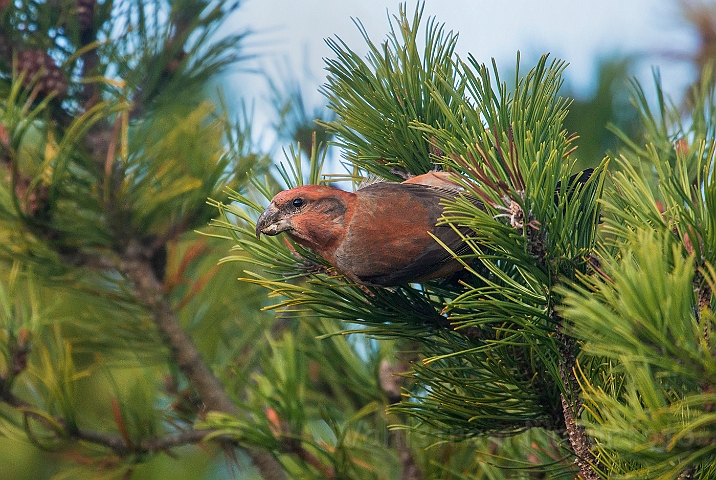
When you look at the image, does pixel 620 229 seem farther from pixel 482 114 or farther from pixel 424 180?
pixel 424 180

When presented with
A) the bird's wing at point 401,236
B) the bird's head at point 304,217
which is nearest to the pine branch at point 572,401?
the bird's wing at point 401,236

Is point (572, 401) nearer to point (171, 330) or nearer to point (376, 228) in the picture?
point (376, 228)

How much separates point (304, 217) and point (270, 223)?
66mm

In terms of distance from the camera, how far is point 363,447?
5.86 feet

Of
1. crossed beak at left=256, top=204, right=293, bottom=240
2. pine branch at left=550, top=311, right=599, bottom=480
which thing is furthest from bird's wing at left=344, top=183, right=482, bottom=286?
pine branch at left=550, top=311, right=599, bottom=480

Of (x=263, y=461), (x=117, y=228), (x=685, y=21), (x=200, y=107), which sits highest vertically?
(x=685, y=21)

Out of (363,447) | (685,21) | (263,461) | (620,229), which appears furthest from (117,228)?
(685,21)

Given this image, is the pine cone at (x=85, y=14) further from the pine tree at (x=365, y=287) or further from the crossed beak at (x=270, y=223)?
the crossed beak at (x=270, y=223)

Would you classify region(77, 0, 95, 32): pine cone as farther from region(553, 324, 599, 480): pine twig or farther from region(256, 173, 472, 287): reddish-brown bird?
region(553, 324, 599, 480): pine twig

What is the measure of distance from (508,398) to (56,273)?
4.09 ft

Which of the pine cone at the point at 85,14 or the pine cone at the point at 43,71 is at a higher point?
the pine cone at the point at 85,14

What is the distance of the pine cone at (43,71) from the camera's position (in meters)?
1.69

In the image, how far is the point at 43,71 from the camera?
1689 mm

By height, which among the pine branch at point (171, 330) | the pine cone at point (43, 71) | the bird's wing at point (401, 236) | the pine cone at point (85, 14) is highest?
the pine cone at point (85, 14)
